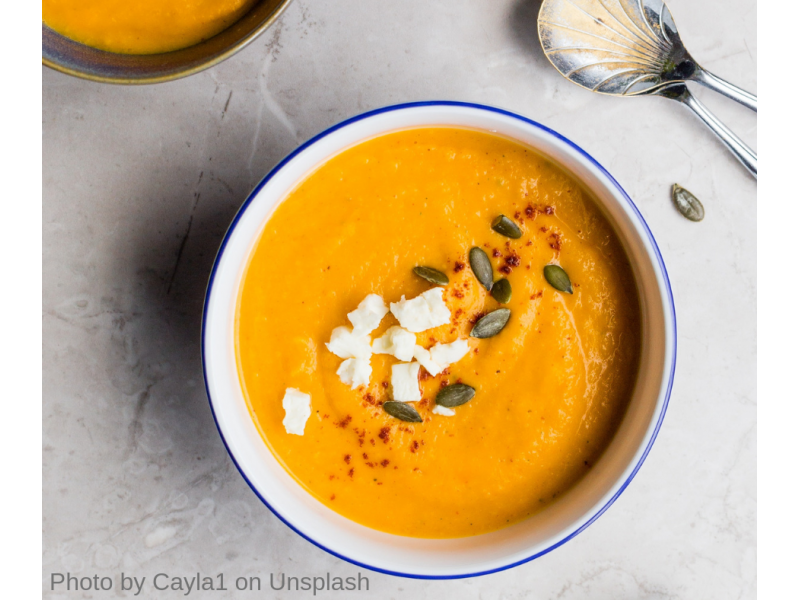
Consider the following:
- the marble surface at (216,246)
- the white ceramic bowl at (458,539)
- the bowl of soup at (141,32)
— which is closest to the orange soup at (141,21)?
the bowl of soup at (141,32)

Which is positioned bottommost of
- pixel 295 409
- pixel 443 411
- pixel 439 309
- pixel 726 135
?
pixel 295 409

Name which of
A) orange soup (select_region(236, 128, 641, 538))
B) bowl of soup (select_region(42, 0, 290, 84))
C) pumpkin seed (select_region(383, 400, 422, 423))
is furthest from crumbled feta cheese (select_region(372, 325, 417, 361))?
bowl of soup (select_region(42, 0, 290, 84))

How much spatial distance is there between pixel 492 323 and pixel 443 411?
0.26 m

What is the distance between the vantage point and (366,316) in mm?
1383

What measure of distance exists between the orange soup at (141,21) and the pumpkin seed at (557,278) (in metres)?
1.04

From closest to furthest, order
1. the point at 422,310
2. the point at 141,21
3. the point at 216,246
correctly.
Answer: the point at 422,310
the point at 141,21
the point at 216,246

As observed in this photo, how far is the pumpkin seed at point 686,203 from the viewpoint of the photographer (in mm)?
1698

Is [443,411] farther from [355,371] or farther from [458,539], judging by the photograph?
[458,539]

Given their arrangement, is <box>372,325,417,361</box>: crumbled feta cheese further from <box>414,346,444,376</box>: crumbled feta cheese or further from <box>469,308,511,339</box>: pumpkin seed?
<box>469,308,511,339</box>: pumpkin seed

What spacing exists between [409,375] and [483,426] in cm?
24

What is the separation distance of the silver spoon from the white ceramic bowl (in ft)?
1.48

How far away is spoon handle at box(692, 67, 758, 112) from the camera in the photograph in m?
1.67

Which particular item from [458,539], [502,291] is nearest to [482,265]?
[502,291]

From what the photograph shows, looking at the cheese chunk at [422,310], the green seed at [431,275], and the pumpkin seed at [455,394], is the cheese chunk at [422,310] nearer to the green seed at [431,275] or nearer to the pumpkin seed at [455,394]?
the green seed at [431,275]
